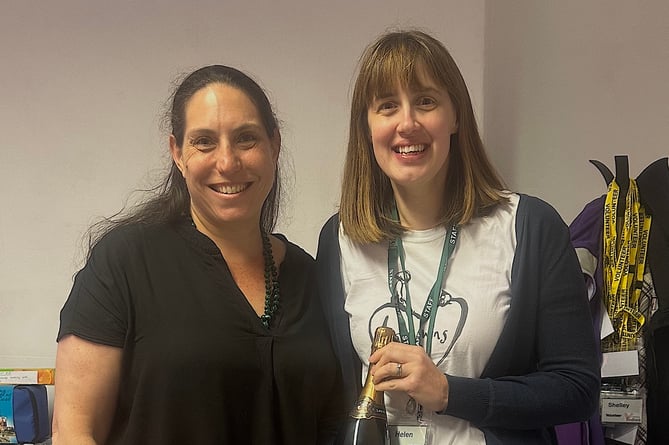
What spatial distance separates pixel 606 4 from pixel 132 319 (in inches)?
63.3

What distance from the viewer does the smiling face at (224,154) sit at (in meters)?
1.01

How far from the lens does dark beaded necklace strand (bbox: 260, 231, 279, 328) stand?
1045mm

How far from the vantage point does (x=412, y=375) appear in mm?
886

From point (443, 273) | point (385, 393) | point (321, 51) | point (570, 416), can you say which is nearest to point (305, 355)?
point (385, 393)

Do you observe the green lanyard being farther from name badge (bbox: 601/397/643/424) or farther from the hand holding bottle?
name badge (bbox: 601/397/643/424)

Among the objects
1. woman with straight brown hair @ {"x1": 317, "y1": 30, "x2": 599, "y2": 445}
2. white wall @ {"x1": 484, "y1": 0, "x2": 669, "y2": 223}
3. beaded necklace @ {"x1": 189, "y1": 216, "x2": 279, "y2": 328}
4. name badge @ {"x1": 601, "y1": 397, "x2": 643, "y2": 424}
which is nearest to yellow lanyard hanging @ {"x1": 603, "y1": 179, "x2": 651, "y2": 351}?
name badge @ {"x1": 601, "y1": 397, "x2": 643, "y2": 424}

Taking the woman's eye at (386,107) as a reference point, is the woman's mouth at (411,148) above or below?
below

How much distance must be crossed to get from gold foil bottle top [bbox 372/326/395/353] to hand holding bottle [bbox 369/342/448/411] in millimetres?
19

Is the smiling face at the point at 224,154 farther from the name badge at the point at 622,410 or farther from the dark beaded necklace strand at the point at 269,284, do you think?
the name badge at the point at 622,410

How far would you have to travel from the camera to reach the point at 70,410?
95 cm

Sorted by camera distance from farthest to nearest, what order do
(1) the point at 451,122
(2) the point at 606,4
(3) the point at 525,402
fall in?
1. (2) the point at 606,4
2. (1) the point at 451,122
3. (3) the point at 525,402

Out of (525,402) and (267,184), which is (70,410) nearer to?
(267,184)

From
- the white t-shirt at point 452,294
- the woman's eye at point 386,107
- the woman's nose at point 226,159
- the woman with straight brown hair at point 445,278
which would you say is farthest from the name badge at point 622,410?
the woman's nose at point 226,159

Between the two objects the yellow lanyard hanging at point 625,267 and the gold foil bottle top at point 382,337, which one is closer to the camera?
the gold foil bottle top at point 382,337
